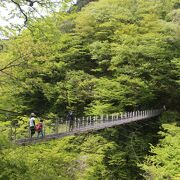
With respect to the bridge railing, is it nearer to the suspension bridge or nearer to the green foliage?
the suspension bridge

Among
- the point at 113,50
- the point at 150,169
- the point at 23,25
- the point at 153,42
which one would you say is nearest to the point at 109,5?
the point at 113,50

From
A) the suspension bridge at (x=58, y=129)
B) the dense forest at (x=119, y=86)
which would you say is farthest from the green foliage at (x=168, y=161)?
the suspension bridge at (x=58, y=129)

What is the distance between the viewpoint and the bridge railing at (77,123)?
11.2m

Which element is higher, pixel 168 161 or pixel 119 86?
pixel 119 86

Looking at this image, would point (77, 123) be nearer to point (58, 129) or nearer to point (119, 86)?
point (58, 129)

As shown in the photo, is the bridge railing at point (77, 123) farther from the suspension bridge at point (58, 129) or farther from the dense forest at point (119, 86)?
the dense forest at point (119, 86)

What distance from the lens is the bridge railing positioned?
11.2 metres

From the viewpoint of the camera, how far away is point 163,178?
13.2 metres

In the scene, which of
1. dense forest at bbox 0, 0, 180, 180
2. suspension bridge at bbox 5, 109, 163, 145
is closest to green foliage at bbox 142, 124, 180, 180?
dense forest at bbox 0, 0, 180, 180

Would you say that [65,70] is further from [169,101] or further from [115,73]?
[169,101]

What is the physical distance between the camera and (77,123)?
16.5m

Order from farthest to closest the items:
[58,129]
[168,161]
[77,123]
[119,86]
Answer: [119,86], [77,123], [168,161], [58,129]

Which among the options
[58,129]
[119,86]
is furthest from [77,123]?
[119,86]

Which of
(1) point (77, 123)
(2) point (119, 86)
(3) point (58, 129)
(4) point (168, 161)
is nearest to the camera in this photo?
(3) point (58, 129)
